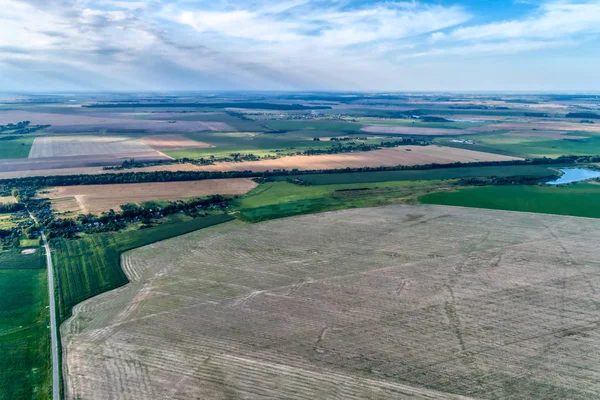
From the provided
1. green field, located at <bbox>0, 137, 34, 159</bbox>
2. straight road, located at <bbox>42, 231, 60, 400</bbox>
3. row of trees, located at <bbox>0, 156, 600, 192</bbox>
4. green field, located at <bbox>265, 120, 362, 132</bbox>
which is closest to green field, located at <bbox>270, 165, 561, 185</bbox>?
row of trees, located at <bbox>0, 156, 600, 192</bbox>

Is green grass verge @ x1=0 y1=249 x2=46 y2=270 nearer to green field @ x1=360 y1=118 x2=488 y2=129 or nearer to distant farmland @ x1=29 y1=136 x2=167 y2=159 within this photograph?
distant farmland @ x1=29 y1=136 x2=167 y2=159

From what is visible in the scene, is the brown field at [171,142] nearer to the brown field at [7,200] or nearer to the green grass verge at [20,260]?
the brown field at [7,200]

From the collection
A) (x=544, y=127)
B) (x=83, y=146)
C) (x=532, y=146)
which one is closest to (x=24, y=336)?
(x=83, y=146)

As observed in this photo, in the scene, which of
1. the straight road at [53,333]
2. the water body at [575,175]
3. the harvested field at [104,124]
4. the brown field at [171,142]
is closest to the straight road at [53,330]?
the straight road at [53,333]

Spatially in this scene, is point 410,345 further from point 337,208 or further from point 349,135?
point 349,135

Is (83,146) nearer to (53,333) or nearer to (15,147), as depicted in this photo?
(15,147)

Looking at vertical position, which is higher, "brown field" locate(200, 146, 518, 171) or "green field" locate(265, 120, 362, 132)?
"green field" locate(265, 120, 362, 132)
